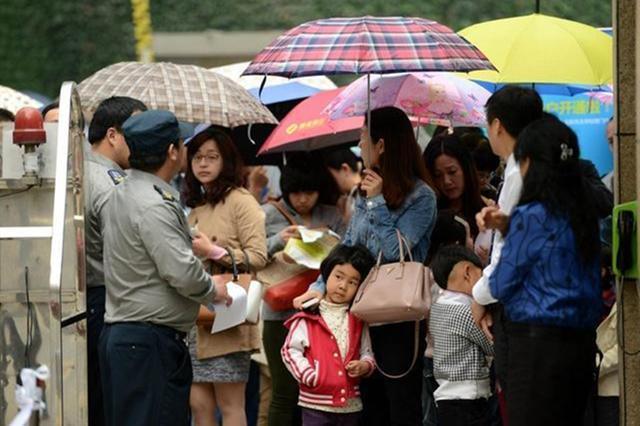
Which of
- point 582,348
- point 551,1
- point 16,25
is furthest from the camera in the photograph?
point 16,25

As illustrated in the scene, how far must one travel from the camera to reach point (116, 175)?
7641mm

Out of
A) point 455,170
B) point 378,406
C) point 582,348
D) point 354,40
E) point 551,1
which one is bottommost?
point 378,406

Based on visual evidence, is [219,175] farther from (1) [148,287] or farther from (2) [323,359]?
(1) [148,287]

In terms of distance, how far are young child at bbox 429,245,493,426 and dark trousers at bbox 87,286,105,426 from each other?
171cm

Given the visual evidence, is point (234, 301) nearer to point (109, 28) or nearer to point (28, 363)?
point (28, 363)

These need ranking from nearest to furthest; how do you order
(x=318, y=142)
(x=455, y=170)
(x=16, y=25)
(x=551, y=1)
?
(x=455, y=170) → (x=318, y=142) → (x=551, y=1) → (x=16, y=25)

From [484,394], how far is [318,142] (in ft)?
11.6

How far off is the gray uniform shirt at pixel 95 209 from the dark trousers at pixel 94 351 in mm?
66

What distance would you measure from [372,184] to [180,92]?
144cm

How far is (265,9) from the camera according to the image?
2141cm

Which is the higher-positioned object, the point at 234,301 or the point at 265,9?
the point at 265,9

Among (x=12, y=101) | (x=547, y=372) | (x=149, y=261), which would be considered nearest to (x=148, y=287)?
(x=149, y=261)

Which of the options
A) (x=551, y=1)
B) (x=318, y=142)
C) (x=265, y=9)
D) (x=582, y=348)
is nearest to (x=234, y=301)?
(x=582, y=348)

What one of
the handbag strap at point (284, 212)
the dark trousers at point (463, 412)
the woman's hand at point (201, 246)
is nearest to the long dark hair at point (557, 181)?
the dark trousers at point (463, 412)
